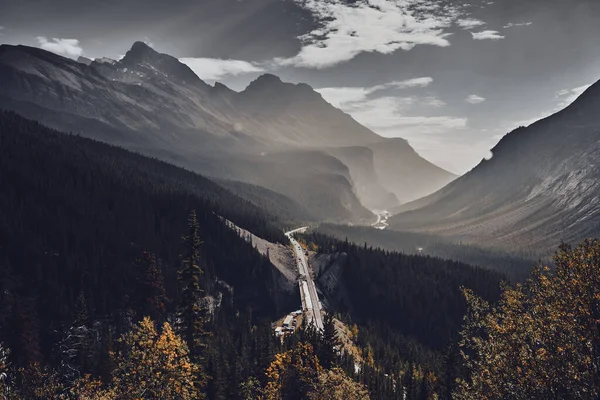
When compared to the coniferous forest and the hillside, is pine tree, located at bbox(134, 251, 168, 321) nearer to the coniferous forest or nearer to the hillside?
the coniferous forest

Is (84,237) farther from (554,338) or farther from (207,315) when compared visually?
(554,338)

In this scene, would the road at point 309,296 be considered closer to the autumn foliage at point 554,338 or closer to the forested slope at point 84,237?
the forested slope at point 84,237

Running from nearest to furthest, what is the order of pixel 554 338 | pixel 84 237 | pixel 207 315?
1. pixel 554 338
2. pixel 207 315
3. pixel 84 237

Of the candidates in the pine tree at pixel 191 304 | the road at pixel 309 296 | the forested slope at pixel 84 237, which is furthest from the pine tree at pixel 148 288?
the road at pixel 309 296

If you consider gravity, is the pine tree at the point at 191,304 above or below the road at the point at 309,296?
above

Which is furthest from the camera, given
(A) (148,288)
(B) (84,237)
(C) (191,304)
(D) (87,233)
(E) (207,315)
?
(D) (87,233)

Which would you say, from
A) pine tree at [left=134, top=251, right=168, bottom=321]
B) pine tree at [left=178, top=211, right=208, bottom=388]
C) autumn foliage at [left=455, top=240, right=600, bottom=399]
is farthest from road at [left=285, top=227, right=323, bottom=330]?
autumn foliage at [left=455, top=240, right=600, bottom=399]

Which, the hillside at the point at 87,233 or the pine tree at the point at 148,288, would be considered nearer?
the pine tree at the point at 148,288

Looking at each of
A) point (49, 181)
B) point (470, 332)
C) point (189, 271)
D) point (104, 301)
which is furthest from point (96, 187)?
point (470, 332)

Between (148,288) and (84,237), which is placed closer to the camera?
(148,288)

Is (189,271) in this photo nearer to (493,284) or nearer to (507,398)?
(507,398)

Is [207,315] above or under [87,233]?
under

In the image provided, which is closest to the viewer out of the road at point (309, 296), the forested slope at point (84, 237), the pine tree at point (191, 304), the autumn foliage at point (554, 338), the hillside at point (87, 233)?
the autumn foliage at point (554, 338)

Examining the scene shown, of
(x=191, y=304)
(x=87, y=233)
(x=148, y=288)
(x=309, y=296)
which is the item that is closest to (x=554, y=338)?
(x=191, y=304)
